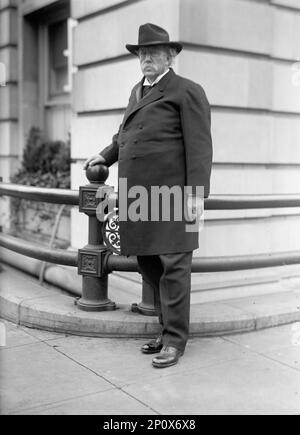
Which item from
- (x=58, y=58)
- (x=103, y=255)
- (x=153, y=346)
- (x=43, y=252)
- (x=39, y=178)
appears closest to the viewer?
(x=153, y=346)

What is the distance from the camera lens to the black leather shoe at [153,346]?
425 cm

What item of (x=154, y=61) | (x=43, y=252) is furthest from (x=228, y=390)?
(x=43, y=252)

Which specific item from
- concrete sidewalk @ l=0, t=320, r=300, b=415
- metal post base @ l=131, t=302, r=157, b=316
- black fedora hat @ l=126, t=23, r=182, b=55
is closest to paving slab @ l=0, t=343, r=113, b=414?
concrete sidewalk @ l=0, t=320, r=300, b=415

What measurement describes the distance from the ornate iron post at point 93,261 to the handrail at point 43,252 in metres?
0.17

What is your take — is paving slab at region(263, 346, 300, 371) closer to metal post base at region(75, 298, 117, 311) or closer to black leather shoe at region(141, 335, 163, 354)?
black leather shoe at region(141, 335, 163, 354)

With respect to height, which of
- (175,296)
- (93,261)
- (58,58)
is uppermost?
(58,58)

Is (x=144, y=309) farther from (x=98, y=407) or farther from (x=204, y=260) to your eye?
(x=98, y=407)

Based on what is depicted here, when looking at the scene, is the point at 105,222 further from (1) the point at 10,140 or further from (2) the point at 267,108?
(1) the point at 10,140

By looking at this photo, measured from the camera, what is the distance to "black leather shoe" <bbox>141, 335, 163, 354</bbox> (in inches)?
→ 167

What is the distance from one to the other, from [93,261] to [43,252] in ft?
2.03

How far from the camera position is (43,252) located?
17.1 feet

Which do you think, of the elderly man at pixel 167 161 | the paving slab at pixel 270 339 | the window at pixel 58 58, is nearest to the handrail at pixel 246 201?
the elderly man at pixel 167 161

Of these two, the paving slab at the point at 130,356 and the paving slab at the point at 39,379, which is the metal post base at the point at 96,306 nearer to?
the paving slab at the point at 130,356

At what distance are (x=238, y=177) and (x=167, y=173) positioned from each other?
1722 millimetres
